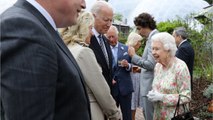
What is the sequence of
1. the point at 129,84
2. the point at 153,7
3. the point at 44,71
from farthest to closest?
the point at 153,7, the point at 129,84, the point at 44,71

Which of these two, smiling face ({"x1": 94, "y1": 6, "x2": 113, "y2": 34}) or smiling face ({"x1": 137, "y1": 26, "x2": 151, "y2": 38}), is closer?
smiling face ({"x1": 94, "y1": 6, "x2": 113, "y2": 34})

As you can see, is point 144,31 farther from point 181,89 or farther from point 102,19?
point 181,89

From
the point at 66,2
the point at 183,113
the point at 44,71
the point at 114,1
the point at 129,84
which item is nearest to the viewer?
the point at 44,71

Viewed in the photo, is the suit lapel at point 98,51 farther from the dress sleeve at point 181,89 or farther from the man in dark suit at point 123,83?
the man in dark suit at point 123,83

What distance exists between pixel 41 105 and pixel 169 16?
16.4m

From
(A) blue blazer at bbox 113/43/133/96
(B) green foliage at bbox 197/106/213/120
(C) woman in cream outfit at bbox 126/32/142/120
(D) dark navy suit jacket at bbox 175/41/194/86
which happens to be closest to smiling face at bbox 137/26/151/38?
(C) woman in cream outfit at bbox 126/32/142/120

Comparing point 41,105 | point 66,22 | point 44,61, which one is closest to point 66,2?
point 66,22

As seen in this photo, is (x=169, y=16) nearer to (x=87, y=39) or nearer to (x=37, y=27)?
(x=87, y=39)

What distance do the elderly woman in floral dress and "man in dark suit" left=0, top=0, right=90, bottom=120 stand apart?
2424 millimetres

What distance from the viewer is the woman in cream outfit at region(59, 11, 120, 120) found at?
2947mm

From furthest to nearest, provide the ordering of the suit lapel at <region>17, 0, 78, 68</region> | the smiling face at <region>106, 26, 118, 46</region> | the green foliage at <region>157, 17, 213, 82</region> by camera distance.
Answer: the green foliage at <region>157, 17, 213, 82</region> < the smiling face at <region>106, 26, 118, 46</region> < the suit lapel at <region>17, 0, 78, 68</region>

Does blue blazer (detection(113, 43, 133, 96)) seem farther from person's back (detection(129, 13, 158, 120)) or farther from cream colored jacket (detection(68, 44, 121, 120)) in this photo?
cream colored jacket (detection(68, 44, 121, 120))

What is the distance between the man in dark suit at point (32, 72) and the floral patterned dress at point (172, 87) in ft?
7.93

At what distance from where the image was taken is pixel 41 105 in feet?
4.37
